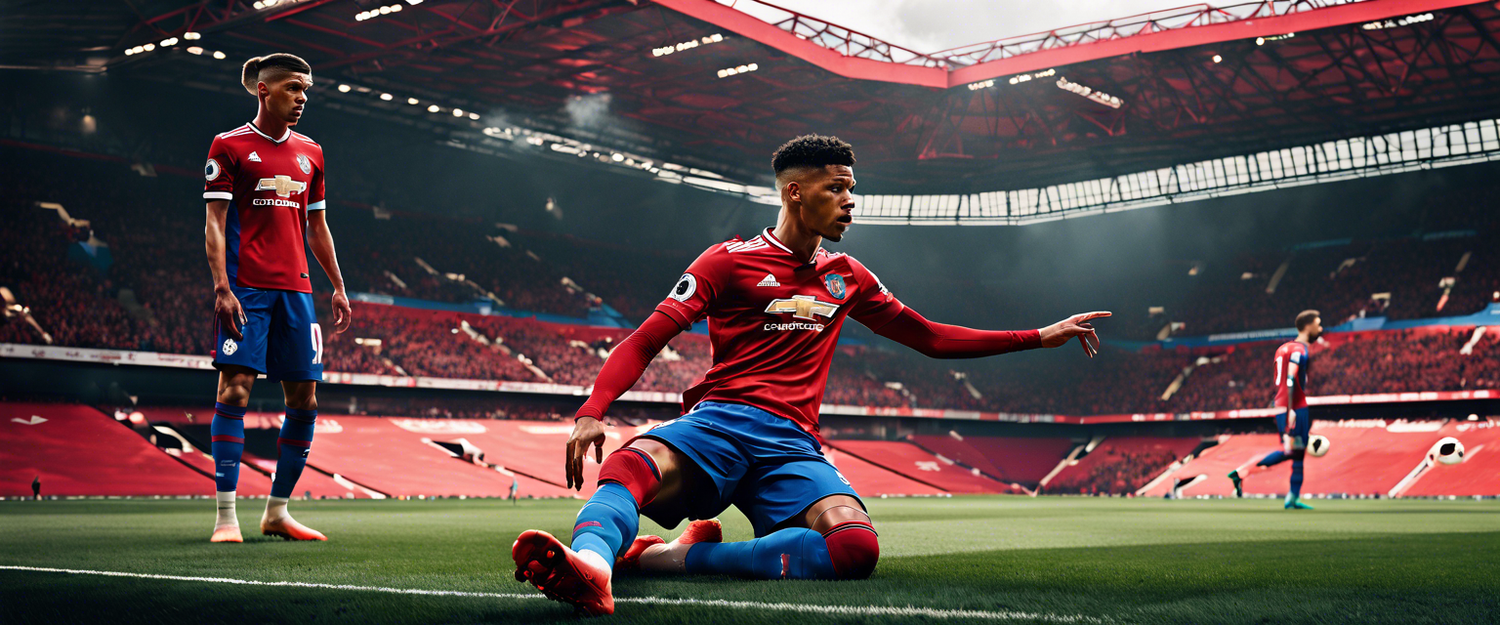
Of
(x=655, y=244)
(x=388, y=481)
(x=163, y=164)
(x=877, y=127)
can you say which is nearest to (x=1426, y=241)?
(x=877, y=127)

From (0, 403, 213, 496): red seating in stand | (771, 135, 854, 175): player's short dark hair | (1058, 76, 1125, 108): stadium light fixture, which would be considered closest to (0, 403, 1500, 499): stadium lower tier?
(0, 403, 213, 496): red seating in stand

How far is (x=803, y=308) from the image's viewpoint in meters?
3.81

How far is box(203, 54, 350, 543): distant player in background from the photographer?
4.95 metres

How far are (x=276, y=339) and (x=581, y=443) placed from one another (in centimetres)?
289

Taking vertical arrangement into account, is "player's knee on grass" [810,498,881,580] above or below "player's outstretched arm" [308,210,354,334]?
below

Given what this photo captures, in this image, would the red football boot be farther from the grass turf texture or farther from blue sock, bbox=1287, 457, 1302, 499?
blue sock, bbox=1287, 457, 1302, 499

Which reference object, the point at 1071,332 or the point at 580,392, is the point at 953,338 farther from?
the point at 580,392

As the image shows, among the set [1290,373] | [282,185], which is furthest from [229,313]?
[1290,373]

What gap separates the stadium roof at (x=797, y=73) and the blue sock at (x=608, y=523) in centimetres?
2120

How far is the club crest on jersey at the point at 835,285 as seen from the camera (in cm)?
392

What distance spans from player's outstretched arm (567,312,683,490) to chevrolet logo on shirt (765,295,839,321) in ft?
1.68

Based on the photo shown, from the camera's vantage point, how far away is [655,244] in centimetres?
4272

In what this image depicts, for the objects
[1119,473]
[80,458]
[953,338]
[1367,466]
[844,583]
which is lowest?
[1119,473]

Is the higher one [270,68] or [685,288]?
[270,68]
